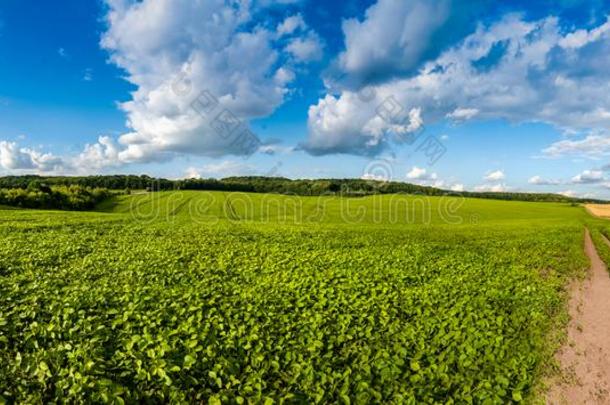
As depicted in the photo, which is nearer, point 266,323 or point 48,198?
point 266,323

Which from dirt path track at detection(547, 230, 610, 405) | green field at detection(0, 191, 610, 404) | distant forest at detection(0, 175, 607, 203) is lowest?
dirt path track at detection(547, 230, 610, 405)

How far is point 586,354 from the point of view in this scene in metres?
11.6

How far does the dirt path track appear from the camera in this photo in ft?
31.4

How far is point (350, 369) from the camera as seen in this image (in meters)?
9.42

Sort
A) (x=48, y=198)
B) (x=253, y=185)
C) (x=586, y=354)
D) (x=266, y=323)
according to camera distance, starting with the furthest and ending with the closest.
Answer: (x=253, y=185), (x=48, y=198), (x=586, y=354), (x=266, y=323)

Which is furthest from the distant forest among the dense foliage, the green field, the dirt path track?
the dirt path track

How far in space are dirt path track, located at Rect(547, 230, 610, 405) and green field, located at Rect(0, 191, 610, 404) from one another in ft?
1.88

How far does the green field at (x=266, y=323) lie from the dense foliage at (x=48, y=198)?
8328 cm

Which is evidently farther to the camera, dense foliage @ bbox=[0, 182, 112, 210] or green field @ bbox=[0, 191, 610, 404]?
dense foliage @ bbox=[0, 182, 112, 210]

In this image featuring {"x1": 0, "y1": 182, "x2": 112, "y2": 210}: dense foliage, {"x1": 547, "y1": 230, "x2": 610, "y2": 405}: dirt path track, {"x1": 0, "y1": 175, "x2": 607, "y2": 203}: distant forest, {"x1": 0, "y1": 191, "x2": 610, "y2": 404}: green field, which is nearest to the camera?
{"x1": 0, "y1": 191, "x2": 610, "y2": 404}: green field

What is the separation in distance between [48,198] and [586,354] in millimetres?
114338

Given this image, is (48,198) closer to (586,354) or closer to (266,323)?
(266,323)

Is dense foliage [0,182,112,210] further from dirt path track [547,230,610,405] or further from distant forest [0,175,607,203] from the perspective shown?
dirt path track [547,230,610,405]

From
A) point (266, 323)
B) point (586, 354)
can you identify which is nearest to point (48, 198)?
point (266, 323)
